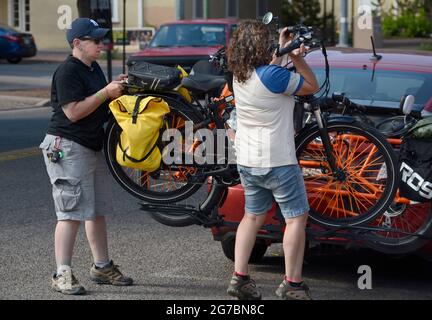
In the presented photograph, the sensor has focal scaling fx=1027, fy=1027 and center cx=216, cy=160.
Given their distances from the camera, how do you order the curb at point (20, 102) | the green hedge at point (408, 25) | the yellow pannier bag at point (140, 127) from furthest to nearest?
the green hedge at point (408, 25) < the curb at point (20, 102) < the yellow pannier bag at point (140, 127)

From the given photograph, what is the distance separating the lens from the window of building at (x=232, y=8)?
149 ft

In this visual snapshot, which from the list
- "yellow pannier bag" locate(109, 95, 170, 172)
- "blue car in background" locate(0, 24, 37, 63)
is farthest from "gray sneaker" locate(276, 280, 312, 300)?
"blue car in background" locate(0, 24, 37, 63)

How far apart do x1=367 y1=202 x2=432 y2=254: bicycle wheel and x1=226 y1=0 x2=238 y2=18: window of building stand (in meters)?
39.5

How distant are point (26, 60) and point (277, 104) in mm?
32116

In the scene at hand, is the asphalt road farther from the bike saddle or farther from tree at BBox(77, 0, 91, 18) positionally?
tree at BBox(77, 0, 91, 18)

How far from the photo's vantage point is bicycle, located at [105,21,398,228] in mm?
6219

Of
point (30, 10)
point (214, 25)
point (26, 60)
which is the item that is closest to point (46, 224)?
point (214, 25)

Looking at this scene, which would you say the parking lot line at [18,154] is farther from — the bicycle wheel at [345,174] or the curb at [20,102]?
the bicycle wheel at [345,174]

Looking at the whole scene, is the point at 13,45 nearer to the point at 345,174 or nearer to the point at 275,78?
the point at 345,174

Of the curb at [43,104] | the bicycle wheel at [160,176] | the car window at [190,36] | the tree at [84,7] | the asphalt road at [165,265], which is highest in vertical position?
the tree at [84,7]

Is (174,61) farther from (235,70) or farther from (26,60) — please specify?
(26,60)

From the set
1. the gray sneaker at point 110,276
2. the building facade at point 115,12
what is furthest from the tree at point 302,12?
the gray sneaker at point 110,276

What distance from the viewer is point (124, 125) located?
6273mm

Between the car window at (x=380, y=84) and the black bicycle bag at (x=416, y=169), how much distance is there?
1.23 meters
